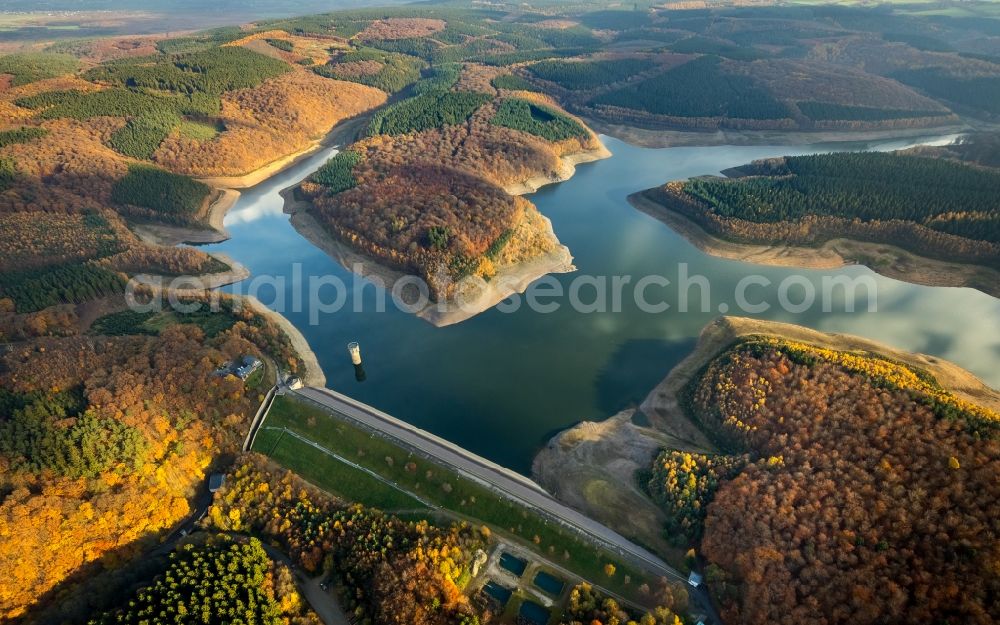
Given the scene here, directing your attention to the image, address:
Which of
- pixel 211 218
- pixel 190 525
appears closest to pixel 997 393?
pixel 190 525

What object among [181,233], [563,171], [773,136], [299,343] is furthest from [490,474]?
[773,136]

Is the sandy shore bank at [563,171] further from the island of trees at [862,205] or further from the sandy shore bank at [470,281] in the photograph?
the island of trees at [862,205]

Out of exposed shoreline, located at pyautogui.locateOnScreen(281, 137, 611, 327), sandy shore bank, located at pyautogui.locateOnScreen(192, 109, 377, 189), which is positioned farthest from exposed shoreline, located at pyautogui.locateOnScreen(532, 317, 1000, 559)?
sandy shore bank, located at pyautogui.locateOnScreen(192, 109, 377, 189)

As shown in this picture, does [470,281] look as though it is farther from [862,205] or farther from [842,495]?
[862,205]

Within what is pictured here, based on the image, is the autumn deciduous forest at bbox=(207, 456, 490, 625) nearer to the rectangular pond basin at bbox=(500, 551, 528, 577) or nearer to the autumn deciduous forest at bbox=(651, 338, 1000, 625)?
the rectangular pond basin at bbox=(500, 551, 528, 577)

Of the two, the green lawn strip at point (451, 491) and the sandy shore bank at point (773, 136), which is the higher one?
the sandy shore bank at point (773, 136)

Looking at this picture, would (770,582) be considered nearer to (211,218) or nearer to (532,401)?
(532,401)

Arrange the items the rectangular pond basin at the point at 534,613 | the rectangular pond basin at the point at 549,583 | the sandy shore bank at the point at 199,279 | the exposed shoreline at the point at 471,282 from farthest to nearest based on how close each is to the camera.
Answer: the sandy shore bank at the point at 199,279, the exposed shoreline at the point at 471,282, the rectangular pond basin at the point at 549,583, the rectangular pond basin at the point at 534,613

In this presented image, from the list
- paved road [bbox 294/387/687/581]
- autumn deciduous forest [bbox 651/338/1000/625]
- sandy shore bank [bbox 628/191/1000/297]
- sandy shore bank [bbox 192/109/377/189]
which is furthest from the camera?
sandy shore bank [bbox 192/109/377/189]

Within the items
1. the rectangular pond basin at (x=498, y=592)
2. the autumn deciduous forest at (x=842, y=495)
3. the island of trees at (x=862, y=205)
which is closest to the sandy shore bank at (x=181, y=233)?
the rectangular pond basin at (x=498, y=592)
